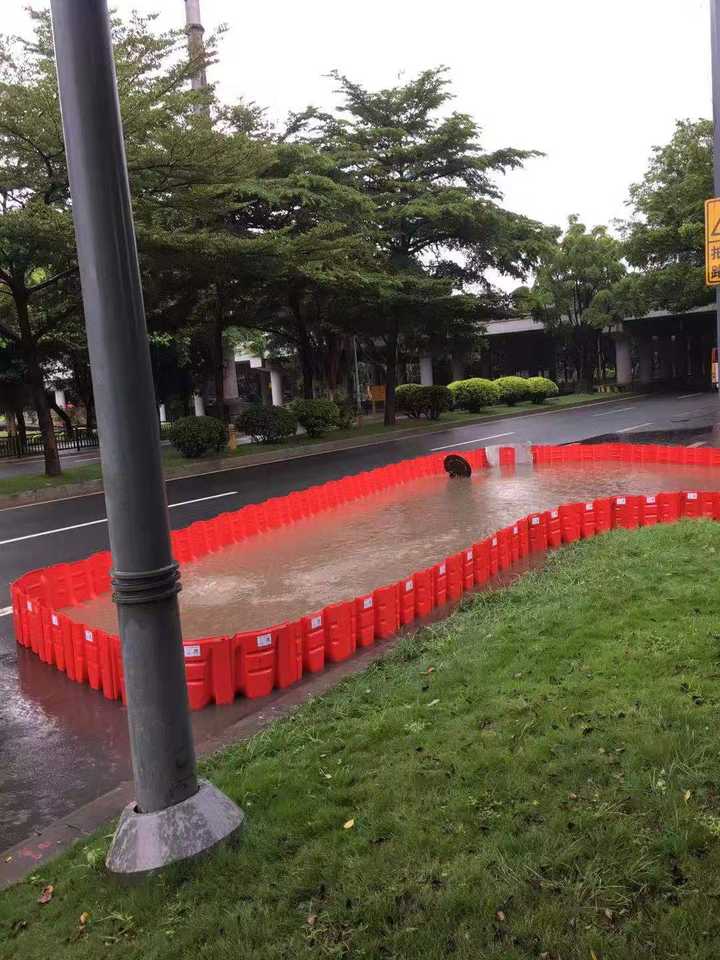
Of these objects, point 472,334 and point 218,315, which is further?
point 472,334

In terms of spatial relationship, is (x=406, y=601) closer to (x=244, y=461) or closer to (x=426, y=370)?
(x=244, y=461)

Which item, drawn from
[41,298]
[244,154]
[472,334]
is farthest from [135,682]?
[472,334]

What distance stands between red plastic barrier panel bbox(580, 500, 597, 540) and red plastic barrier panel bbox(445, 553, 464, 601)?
294 centimetres

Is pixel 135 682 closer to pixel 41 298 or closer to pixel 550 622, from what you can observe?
pixel 550 622

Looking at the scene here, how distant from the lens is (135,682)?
3.64m

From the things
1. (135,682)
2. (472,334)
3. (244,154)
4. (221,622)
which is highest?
(244,154)

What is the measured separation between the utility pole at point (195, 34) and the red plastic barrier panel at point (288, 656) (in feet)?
54.7

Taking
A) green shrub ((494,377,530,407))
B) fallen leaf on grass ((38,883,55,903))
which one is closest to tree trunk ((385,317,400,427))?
green shrub ((494,377,530,407))

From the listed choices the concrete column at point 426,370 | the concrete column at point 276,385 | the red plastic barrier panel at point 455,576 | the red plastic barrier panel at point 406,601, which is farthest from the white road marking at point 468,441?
the concrete column at point 276,385

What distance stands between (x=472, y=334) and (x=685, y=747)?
3268cm

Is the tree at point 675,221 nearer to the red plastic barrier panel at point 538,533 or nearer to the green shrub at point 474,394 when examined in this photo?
the green shrub at point 474,394

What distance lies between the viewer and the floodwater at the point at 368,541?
28.5ft

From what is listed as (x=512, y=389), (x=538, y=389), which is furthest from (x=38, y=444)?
(x=538, y=389)

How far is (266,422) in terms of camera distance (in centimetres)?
2681
